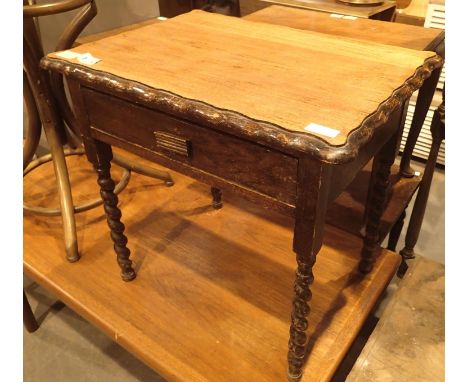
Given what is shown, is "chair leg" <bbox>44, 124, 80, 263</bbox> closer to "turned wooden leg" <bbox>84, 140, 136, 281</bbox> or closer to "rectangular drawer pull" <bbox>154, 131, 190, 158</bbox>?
"turned wooden leg" <bbox>84, 140, 136, 281</bbox>

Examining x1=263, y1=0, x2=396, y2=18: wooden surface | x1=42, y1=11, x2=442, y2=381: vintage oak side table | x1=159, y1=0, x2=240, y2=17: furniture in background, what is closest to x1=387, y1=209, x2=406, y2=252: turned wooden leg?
x1=42, y1=11, x2=442, y2=381: vintage oak side table

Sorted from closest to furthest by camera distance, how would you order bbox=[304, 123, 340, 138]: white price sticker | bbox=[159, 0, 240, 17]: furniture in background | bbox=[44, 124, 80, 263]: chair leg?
bbox=[304, 123, 340, 138]: white price sticker < bbox=[44, 124, 80, 263]: chair leg < bbox=[159, 0, 240, 17]: furniture in background

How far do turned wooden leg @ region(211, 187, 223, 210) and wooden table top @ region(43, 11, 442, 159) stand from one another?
56 cm

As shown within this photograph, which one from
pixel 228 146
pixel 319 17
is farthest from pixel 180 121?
pixel 319 17

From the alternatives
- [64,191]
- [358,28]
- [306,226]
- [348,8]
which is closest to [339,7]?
[348,8]

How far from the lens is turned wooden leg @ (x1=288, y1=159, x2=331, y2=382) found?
1.98ft

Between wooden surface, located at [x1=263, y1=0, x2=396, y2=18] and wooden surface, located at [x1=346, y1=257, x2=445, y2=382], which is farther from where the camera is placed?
wooden surface, located at [x1=263, y1=0, x2=396, y2=18]

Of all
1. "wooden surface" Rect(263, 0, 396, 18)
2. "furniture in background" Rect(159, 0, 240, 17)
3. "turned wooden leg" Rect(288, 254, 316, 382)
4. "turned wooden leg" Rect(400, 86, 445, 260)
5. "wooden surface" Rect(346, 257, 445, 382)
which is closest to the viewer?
"turned wooden leg" Rect(288, 254, 316, 382)

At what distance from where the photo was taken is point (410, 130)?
4.15ft

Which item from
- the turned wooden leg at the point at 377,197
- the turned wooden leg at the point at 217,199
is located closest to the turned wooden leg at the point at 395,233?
the turned wooden leg at the point at 377,197

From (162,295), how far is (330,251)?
19.1 inches

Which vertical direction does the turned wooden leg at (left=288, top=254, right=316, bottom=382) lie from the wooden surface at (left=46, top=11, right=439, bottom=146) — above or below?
below

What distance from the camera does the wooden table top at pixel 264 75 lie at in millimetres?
617

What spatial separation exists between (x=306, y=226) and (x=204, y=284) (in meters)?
0.57
